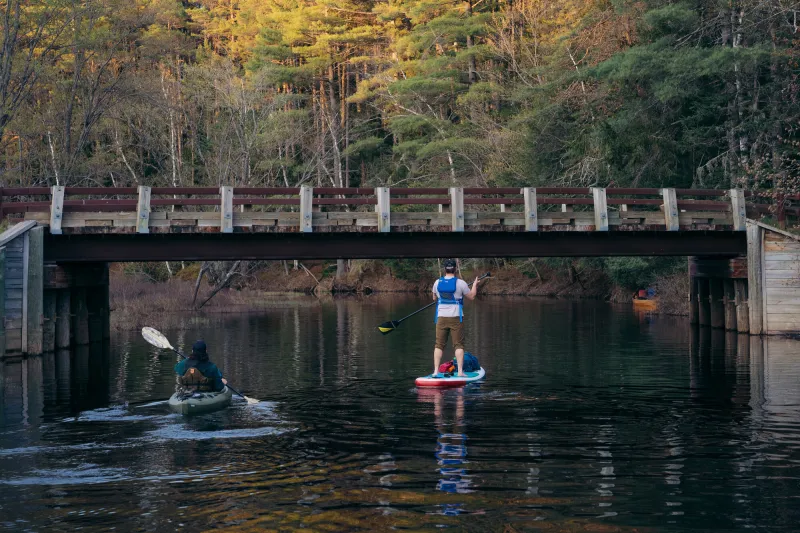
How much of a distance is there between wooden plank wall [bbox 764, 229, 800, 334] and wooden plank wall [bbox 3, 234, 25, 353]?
2030cm

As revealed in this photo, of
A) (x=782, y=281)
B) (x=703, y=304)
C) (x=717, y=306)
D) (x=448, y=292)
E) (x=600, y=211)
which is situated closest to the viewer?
(x=448, y=292)

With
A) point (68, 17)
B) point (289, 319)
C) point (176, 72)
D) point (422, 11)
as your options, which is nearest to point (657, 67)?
point (289, 319)

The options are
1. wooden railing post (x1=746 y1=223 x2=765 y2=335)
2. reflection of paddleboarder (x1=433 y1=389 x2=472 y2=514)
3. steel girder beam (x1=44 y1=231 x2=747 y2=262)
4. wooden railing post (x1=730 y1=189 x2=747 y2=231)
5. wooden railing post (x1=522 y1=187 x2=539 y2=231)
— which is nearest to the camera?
reflection of paddleboarder (x1=433 y1=389 x2=472 y2=514)

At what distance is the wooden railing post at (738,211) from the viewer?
28.3 meters

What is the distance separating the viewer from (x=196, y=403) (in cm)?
1553

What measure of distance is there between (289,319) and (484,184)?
19342 mm

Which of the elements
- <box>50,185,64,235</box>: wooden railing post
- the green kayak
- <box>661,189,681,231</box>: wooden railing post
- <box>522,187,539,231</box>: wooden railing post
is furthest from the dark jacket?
<box>661,189,681,231</box>: wooden railing post

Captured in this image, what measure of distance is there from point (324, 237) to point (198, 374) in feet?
35.7

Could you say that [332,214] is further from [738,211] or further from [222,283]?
[222,283]

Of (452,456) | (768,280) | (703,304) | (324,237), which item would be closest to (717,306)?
(703,304)

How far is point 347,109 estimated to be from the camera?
67.3m

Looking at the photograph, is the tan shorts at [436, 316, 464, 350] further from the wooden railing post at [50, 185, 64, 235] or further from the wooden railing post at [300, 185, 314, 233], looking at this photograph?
the wooden railing post at [50, 185, 64, 235]

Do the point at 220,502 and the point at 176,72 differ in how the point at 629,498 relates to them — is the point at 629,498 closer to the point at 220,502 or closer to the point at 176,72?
the point at 220,502

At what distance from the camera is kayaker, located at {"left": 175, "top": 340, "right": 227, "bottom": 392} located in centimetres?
1585
